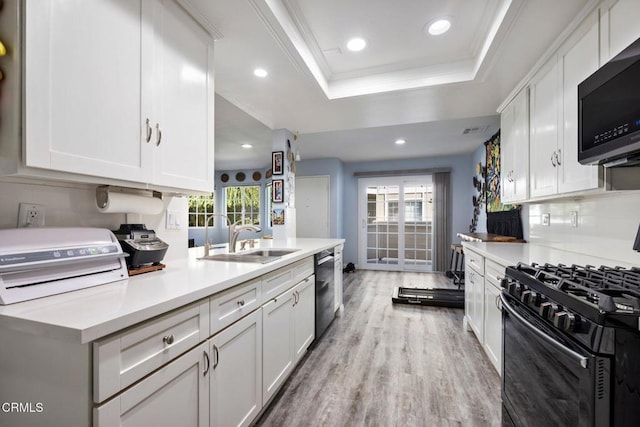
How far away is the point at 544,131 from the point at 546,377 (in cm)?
173

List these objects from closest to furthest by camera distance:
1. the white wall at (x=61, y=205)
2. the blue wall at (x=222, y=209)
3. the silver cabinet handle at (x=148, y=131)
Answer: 1. the white wall at (x=61, y=205)
2. the silver cabinet handle at (x=148, y=131)
3. the blue wall at (x=222, y=209)

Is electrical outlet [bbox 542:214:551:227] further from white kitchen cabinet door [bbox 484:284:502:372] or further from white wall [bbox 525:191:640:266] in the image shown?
white kitchen cabinet door [bbox 484:284:502:372]

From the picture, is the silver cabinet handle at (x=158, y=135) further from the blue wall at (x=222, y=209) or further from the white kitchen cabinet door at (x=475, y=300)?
the blue wall at (x=222, y=209)

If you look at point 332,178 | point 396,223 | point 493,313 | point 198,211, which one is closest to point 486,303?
point 493,313

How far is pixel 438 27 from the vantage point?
1.88 m

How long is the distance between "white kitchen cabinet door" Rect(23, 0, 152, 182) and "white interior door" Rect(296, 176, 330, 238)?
4.72 metres

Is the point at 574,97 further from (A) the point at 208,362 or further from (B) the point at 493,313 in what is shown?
(A) the point at 208,362

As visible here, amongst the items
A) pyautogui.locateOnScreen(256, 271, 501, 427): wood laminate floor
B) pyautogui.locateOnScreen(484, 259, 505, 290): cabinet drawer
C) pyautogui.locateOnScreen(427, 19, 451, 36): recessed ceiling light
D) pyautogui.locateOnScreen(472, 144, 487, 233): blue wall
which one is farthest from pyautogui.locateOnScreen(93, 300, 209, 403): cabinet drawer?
pyautogui.locateOnScreen(472, 144, 487, 233): blue wall

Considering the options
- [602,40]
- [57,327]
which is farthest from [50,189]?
[602,40]

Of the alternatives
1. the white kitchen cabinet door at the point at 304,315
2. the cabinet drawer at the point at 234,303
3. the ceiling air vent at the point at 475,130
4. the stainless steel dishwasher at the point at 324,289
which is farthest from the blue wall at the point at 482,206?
the cabinet drawer at the point at 234,303

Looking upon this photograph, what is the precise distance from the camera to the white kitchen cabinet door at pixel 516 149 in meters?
2.29

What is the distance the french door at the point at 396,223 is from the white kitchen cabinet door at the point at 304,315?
13.0ft

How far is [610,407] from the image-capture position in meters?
0.76

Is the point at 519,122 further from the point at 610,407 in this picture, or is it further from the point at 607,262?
the point at 610,407
